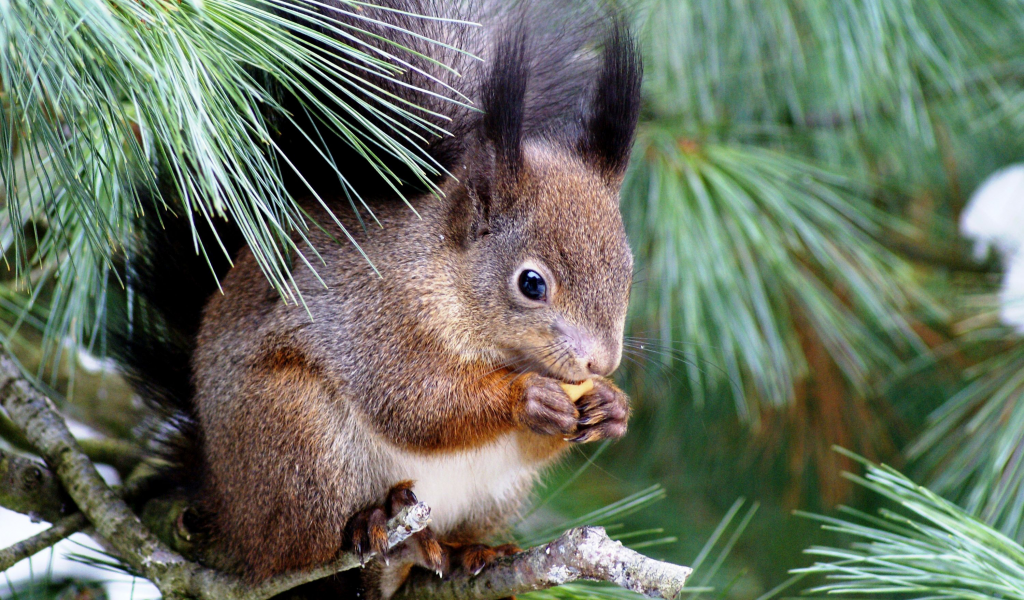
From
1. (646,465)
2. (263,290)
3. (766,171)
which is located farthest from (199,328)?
(646,465)

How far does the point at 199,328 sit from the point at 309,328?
247mm

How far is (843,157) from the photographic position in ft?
8.18

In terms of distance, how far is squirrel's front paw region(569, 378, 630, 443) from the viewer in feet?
4.12

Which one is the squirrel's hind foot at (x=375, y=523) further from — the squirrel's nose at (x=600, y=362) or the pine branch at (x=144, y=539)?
the squirrel's nose at (x=600, y=362)

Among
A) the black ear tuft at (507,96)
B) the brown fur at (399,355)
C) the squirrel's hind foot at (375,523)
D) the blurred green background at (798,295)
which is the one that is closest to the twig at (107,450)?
the blurred green background at (798,295)

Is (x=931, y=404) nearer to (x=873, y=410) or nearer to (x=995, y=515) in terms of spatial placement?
(x=873, y=410)

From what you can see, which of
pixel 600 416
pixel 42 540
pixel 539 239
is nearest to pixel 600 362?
pixel 600 416

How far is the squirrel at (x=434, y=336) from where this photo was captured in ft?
4.12

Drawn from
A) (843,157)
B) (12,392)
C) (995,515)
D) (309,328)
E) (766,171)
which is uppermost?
(843,157)

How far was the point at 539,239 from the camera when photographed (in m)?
1.33

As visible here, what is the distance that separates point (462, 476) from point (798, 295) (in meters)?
1.11

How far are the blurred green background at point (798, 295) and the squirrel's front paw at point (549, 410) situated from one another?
279 millimetres

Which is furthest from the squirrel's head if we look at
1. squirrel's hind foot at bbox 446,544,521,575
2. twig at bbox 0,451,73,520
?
twig at bbox 0,451,73,520

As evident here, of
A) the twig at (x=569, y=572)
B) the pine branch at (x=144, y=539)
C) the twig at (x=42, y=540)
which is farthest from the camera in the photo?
the twig at (x=42, y=540)
